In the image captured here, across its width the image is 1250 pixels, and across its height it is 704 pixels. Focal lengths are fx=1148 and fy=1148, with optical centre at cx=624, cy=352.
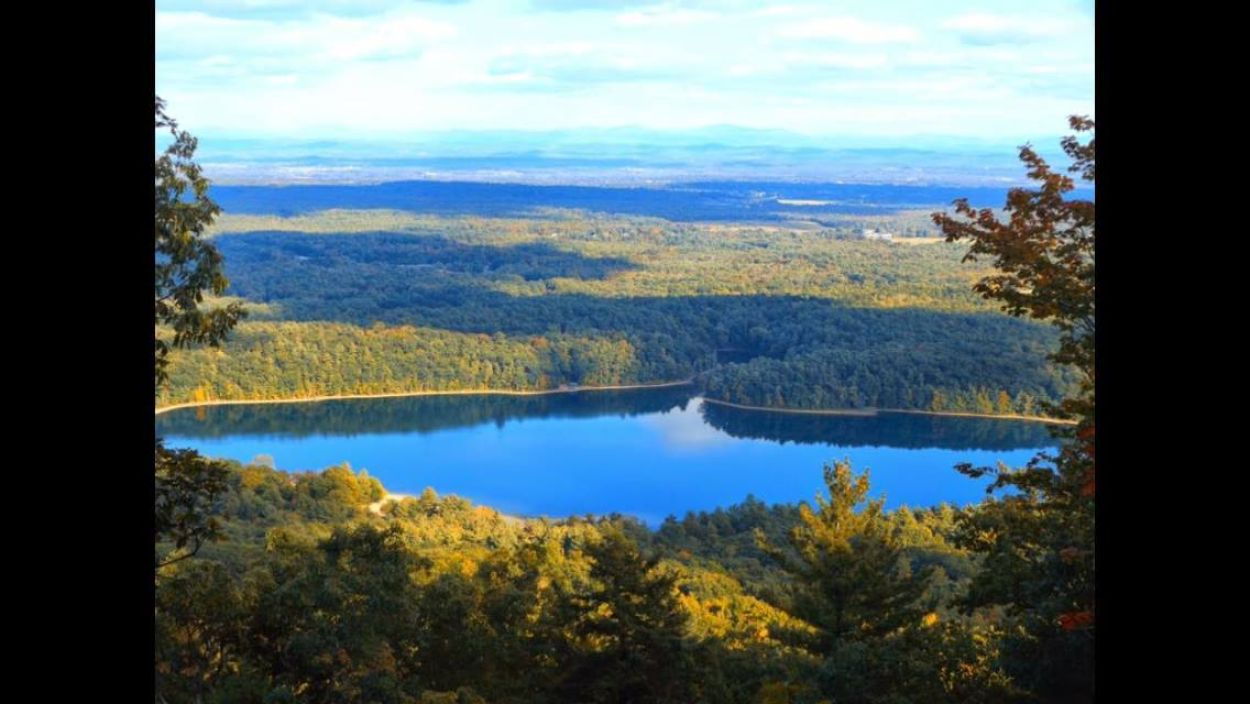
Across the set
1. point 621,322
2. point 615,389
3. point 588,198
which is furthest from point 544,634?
point 588,198

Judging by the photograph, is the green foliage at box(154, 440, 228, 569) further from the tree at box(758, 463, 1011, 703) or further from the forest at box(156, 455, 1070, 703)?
the tree at box(758, 463, 1011, 703)

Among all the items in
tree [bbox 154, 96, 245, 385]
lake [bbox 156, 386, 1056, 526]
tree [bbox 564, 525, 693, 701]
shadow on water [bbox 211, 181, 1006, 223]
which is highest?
shadow on water [bbox 211, 181, 1006, 223]

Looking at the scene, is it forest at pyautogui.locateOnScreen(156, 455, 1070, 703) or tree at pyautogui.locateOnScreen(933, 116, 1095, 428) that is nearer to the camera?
tree at pyautogui.locateOnScreen(933, 116, 1095, 428)

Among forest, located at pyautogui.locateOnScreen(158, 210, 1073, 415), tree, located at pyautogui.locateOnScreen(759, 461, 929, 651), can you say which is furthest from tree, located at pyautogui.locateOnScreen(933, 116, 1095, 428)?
forest, located at pyautogui.locateOnScreen(158, 210, 1073, 415)

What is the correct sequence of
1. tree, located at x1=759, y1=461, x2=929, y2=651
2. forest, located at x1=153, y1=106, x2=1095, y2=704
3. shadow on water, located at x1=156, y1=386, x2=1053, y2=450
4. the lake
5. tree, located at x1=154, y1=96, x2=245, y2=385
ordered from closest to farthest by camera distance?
tree, located at x1=154, y1=96, x2=245, y2=385, forest, located at x1=153, y1=106, x2=1095, y2=704, tree, located at x1=759, y1=461, x2=929, y2=651, the lake, shadow on water, located at x1=156, y1=386, x2=1053, y2=450

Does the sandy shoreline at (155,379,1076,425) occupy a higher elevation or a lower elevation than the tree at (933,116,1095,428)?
lower
